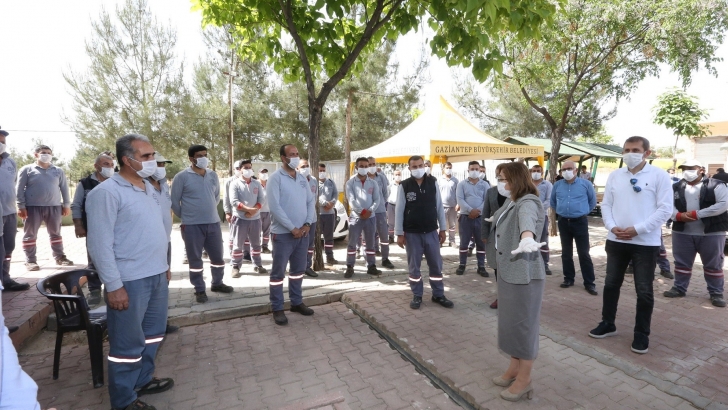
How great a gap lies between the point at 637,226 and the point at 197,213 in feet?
16.7

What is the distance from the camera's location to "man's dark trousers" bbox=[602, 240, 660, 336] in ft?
12.3

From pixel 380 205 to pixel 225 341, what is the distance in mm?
3869

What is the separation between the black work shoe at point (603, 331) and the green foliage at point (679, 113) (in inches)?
772

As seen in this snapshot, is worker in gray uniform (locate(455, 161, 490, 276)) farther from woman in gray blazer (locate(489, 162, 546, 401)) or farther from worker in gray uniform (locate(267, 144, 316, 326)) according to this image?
woman in gray blazer (locate(489, 162, 546, 401))

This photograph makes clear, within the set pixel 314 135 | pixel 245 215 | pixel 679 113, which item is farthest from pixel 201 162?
pixel 679 113

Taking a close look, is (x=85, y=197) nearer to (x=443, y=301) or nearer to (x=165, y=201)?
(x=165, y=201)

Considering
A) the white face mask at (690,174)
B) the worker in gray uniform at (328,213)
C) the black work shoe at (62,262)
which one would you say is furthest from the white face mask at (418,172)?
the black work shoe at (62,262)

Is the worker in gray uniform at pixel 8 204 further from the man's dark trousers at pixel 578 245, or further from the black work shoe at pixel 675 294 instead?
the black work shoe at pixel 675 294

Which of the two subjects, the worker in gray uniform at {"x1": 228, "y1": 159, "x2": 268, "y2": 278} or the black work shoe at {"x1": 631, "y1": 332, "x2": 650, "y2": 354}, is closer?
the black work shoe at {"x1": 631, "y1": 332, "x2": 650, "y2": 354}

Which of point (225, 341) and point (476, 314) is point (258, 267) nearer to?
point (225, 341)

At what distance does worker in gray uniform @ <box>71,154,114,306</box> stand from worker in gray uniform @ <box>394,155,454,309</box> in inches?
149

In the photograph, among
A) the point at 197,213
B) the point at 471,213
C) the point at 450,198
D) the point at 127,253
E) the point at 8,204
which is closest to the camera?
the point at 127,253

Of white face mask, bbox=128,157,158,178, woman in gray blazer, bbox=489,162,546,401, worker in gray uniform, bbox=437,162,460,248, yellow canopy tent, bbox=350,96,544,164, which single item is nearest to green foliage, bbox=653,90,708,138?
Result: yellow canopy tent, bbox=350,96,544,164

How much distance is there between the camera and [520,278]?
2881 mm
